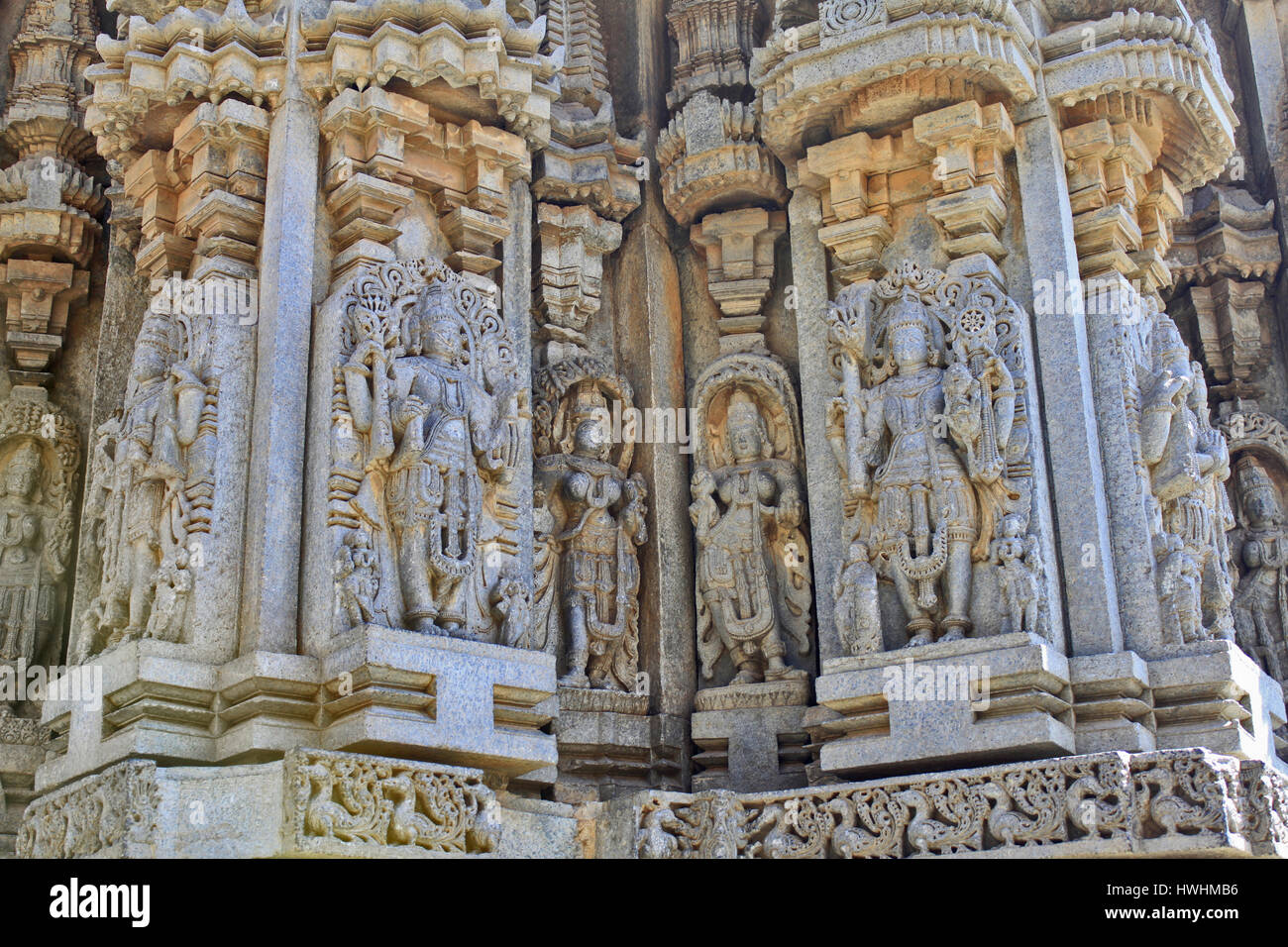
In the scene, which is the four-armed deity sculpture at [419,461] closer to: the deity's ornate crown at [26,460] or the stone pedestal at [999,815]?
the stone pedestal at [999,815]

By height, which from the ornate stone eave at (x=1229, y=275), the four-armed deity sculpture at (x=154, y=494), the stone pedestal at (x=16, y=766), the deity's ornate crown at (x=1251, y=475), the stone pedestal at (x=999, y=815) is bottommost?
the stone pedestal at (x=999, y=815)

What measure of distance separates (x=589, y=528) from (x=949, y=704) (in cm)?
268

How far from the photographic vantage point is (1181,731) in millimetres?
9055

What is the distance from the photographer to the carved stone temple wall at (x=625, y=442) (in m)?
8.43

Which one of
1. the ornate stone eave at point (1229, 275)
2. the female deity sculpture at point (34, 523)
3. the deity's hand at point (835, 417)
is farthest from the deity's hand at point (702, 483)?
the female deity sculpture at point (34, 523)

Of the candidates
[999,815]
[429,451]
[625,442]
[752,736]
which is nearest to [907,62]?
[625,442]

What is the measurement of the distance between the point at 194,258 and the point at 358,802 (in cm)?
361

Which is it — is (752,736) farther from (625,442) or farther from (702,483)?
(625,442)

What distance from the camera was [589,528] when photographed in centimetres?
1048

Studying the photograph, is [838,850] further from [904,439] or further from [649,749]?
[904,439]

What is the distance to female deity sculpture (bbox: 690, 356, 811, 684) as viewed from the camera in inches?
409

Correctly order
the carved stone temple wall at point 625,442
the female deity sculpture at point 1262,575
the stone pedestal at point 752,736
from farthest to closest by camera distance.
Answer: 1. the female deity sculpture at point 1262,575
2. the stone pedestal at point 752,736
3. the carved stone temple wall at point 625,442

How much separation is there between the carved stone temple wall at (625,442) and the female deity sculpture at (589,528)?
1.3 inches

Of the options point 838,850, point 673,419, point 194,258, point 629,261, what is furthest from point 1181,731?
point 194,258
